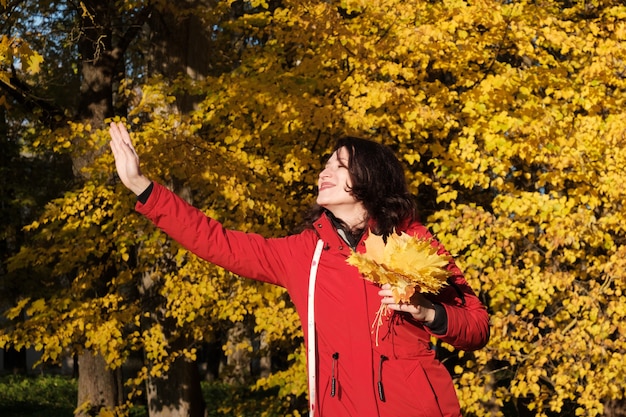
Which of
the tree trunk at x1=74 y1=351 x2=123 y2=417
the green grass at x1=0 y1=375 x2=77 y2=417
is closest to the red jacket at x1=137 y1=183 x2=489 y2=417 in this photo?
the tree trunk at x1=74 y1=351 x2=123 y2=417

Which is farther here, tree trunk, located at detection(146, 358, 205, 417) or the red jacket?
tree trunk, located at detection(146, 358, 205, 417)

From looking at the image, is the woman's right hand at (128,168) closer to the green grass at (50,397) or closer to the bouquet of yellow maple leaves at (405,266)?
the bouquet of yellow maple leaves at (405,266)

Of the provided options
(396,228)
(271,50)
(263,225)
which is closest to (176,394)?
(263,225)

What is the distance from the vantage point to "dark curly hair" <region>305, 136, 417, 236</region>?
10.9ft

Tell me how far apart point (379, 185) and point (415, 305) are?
1.96ft

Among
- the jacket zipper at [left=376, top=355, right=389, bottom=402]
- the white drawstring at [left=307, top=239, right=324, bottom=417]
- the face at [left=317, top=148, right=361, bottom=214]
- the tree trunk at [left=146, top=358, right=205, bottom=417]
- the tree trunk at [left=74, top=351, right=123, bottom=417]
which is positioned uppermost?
the tree trunk at [left=74, top=351, right=123, bottom=417]

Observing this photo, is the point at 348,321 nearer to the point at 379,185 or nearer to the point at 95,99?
the point at 379,185

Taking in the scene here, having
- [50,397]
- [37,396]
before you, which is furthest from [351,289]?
[37,396]

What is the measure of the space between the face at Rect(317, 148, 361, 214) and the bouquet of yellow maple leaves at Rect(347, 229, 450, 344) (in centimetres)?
41

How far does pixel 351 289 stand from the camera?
122 inches

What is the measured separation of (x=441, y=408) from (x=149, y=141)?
20.7 ft

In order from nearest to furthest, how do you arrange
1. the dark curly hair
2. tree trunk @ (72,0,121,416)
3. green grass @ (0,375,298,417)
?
the dark curly hair
tree trunk @ (72,0,121,416)
green grass @ (0,375,298,417)

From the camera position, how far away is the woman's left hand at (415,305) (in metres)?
2.86

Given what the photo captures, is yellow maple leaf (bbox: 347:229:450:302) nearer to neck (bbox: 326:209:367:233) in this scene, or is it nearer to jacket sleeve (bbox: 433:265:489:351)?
jacket sleeve (bbox: 433:265:489:351)
